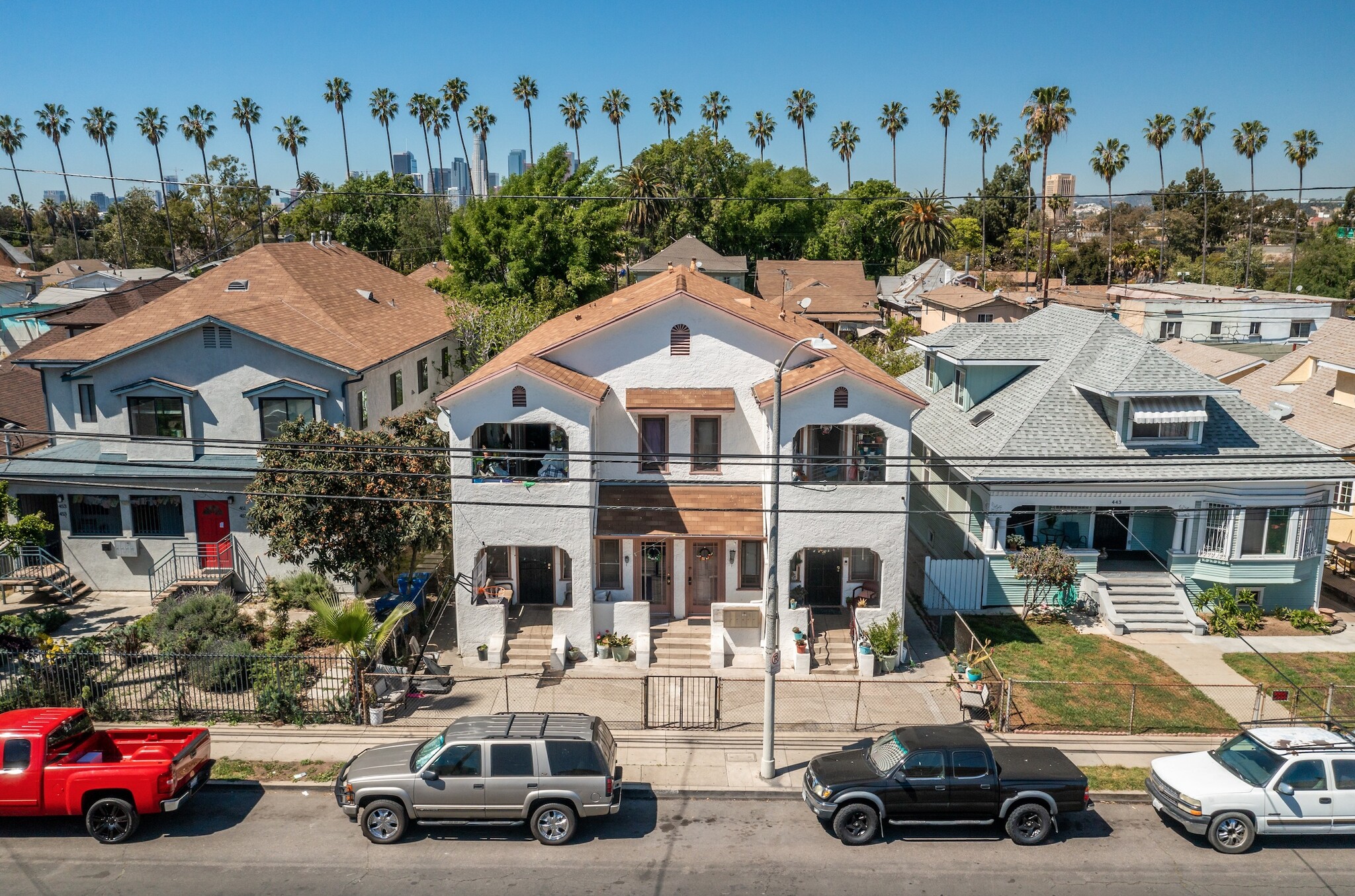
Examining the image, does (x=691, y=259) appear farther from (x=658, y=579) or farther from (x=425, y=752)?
(x=425, y=752)

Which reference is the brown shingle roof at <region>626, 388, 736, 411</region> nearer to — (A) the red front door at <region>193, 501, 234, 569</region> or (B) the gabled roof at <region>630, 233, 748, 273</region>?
(A) the red front door at <region>193, 501, 234, 569</region>

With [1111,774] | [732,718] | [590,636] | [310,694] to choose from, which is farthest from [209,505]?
[1111,774]

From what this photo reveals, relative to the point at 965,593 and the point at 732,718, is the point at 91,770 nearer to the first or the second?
the point at 732,718

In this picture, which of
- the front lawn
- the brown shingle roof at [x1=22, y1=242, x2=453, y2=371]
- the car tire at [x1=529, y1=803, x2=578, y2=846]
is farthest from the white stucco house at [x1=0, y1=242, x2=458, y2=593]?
the front lawn

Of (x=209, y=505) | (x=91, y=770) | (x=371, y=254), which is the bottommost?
(x=91, y=770)

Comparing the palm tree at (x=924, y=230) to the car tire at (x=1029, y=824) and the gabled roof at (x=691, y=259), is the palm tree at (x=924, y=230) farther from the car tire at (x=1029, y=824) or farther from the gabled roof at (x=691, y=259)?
the car tire at (x=1029, y=824)

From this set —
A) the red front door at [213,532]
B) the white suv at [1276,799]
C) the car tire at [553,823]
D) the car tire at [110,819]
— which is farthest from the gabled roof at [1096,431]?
the red front door at [213,532]
